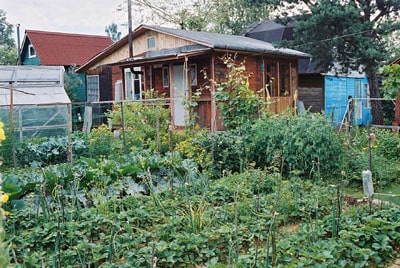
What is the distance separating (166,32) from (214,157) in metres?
7.70

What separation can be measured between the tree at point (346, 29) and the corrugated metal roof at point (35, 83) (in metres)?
8.31

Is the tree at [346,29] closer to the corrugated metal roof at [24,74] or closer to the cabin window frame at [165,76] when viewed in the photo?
the cabin window frame at [165,76]

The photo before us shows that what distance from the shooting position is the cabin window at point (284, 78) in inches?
553

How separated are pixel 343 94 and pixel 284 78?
6.02 meters

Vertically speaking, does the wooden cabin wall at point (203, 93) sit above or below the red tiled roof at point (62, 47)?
below

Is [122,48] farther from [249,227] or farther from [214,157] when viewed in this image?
[249,227]

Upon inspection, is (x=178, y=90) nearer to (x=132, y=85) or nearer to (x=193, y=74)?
(x=193, y=74)

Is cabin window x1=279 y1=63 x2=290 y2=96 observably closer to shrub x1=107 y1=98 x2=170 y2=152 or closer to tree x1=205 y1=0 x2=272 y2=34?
shrub x1=107 y1=98 x2=170 y2=152

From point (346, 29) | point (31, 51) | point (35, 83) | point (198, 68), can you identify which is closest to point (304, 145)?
point (198, 68)

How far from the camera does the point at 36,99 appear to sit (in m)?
13.1

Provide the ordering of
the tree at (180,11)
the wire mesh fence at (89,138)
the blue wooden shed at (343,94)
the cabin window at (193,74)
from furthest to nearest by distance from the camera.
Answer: the tree at (180,11) → the blue wooden shed at (343,94) → the cabin window at (193,74) → the wire mesh fence at (89,138)

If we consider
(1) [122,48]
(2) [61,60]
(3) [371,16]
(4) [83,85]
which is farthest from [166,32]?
(2) [61,60]

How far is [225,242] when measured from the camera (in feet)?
11.7

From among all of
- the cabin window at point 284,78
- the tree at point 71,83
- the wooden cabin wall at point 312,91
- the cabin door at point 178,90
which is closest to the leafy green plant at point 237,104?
the cabin door at point 178,90
